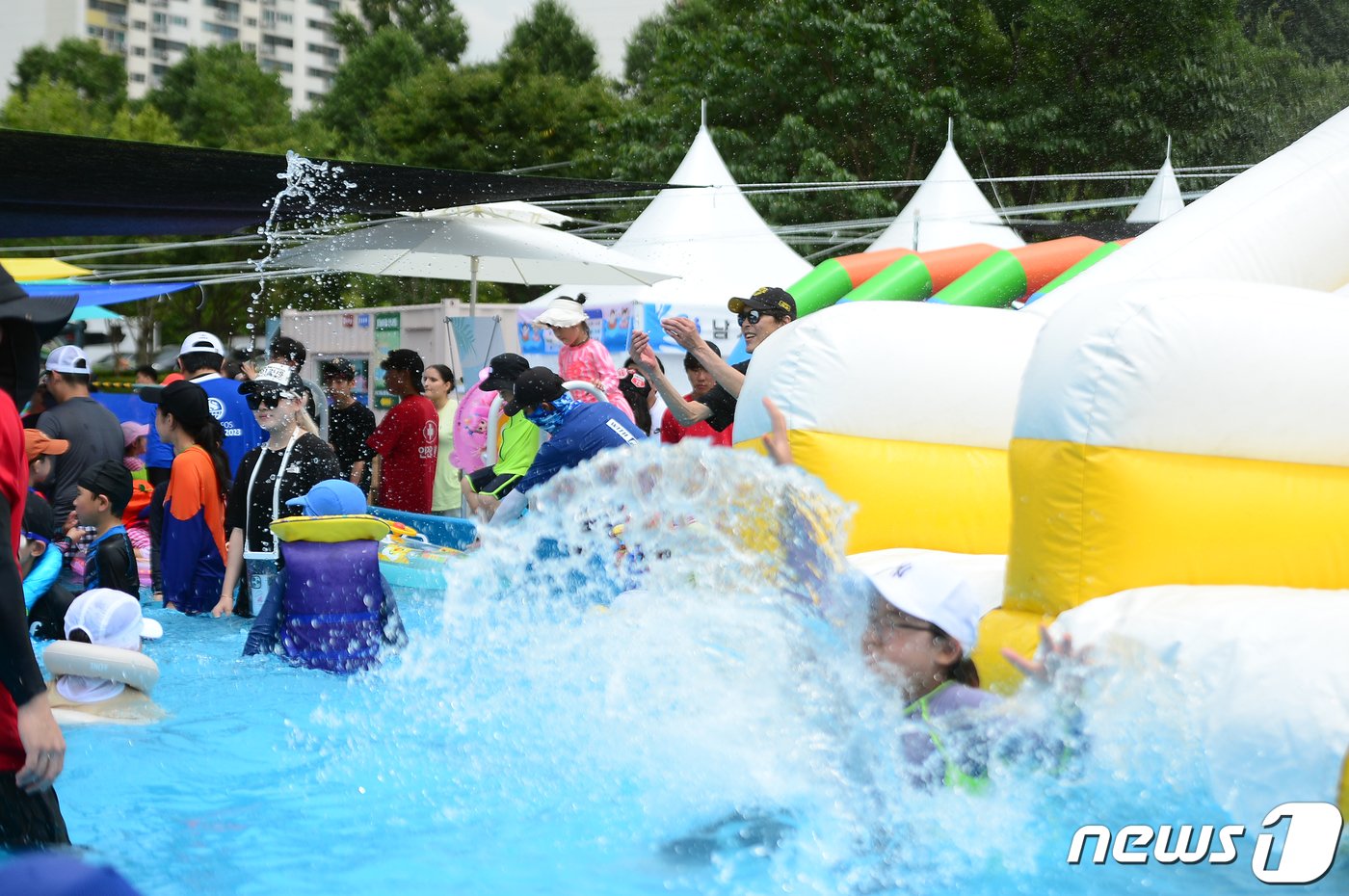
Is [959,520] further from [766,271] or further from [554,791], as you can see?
[766,271]

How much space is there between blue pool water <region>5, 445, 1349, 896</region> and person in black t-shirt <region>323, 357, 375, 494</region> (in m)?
3.89

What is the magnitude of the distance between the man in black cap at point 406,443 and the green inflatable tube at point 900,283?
3.18 metres

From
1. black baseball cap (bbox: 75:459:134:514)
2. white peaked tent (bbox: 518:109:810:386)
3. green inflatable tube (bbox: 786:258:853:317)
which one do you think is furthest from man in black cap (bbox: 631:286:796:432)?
white peaked tent (bbox: 518:109:810:386)

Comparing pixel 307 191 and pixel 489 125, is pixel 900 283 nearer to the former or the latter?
pixel 307 191

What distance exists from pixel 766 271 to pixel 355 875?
10.2 metres

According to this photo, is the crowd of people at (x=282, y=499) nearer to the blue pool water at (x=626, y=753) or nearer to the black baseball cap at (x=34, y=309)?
the black baseball cap at (x=34, y=309)

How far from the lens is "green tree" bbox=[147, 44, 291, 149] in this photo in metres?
45.5

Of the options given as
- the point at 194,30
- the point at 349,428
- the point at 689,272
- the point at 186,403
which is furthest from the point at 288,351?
the point at 194,30

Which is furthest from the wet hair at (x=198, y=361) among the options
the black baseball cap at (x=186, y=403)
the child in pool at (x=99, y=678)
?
the child in pool at (x=99, y=678)

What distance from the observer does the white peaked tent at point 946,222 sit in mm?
14305

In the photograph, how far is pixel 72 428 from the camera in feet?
26.0

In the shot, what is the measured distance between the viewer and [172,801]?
13.3 feet

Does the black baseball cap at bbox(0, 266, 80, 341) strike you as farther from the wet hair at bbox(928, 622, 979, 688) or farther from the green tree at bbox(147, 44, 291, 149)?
the green tree at bbox(147, 44, 291, 149)

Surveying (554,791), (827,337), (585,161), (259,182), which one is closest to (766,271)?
(259,182)
